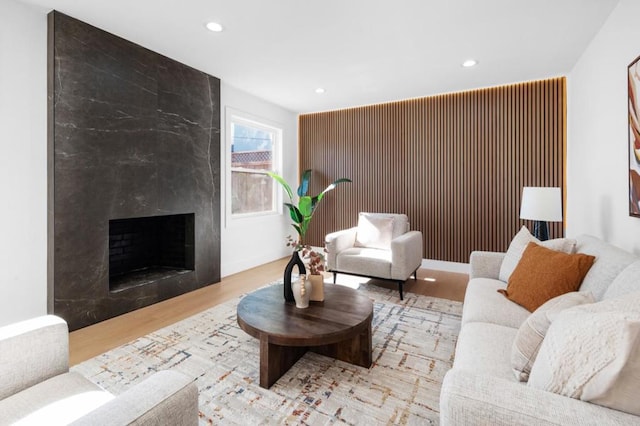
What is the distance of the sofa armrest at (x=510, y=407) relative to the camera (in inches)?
30.6

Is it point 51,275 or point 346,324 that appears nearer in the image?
point 346,324

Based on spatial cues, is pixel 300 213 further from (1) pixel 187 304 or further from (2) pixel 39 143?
(2) pixel 39 143

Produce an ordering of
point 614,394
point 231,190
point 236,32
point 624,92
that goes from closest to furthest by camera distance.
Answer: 1. point 614,394
2. point 624,92
3. point 236,32
4. point 231,190

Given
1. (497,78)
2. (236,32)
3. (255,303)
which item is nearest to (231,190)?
(236,32)

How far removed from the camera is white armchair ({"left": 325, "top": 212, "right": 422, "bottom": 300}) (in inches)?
131

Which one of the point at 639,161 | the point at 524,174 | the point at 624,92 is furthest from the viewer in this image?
the point at 524,174

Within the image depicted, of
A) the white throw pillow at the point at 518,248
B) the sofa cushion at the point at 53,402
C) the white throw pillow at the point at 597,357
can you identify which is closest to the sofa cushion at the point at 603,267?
the white throw pillow at the point at 518,248

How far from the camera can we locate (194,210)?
3.58 m

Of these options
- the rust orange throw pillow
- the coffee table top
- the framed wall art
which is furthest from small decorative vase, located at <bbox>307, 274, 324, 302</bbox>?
the framed wall art

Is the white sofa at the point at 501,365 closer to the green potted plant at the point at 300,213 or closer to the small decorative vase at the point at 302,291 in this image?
the small decorative vase at the point at 302,291

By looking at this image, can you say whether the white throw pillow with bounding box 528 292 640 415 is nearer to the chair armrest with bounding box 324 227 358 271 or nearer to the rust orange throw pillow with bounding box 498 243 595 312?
the rust orange throw pillow with bounding box 498 243 595 312

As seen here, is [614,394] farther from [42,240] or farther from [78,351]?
[42,240]

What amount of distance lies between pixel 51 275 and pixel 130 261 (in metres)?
1.06

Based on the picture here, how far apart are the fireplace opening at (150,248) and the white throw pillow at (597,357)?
3303 millimetres
